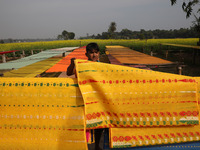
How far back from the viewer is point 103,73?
1.08 meters

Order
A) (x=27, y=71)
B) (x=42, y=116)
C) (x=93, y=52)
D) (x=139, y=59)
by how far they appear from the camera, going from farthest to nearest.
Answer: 1. (x=139, y=59)
2. (x=27, y=71)
3. (x=93, y=52)
4. (x=42, y=116)

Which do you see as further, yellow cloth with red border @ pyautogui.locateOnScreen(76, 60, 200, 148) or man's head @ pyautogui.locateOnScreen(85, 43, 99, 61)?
man's head @ pyautogui.locateOnScreen(85, 43, 99, 61)

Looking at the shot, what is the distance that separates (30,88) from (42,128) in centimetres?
29

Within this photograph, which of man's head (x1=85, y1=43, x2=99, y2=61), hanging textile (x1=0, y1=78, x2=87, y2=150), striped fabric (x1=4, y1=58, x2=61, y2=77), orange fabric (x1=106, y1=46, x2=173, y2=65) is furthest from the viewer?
orange fabric (x1=106, y1=46, x2=173, y2=65)

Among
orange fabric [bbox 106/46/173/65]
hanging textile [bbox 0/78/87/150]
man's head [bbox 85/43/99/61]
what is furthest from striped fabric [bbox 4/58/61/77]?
orange fabric [bbox 106/46/173/65]

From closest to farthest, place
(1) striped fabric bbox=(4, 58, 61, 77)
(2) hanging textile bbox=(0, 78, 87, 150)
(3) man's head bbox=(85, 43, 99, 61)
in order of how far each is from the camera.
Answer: (2) hanging textile bbox=(0, 78, 87, 150)
(3) man's head bbox=(85, 43, 99, 61)
(1) striped fabric bbox=(4, 58, 61, 77)

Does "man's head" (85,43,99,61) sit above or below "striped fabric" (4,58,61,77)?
above

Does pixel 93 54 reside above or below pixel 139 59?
above

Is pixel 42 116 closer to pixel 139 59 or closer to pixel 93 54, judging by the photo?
pixel 93 54

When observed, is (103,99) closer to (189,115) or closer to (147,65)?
(189,115)

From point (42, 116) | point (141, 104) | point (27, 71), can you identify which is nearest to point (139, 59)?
point (27, 71)

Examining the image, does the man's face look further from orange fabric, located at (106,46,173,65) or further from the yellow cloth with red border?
orange fabric, located at (106,46,173,65)

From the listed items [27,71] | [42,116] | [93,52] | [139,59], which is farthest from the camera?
[139,59]

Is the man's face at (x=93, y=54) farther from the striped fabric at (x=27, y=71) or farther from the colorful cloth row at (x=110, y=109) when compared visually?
the striped fabric at (x=27, y=71)
